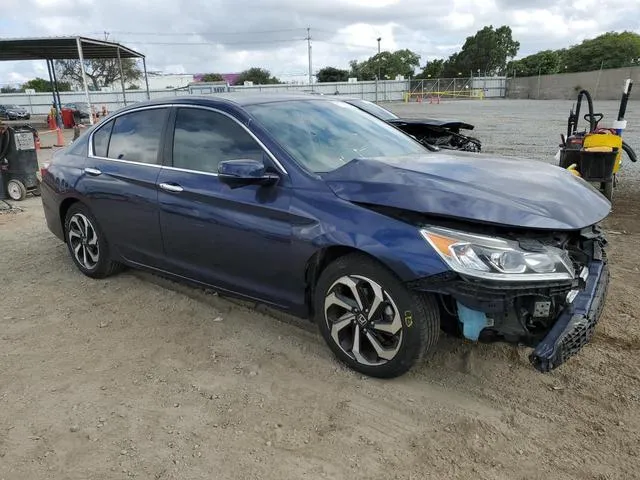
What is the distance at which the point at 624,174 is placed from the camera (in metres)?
9.80

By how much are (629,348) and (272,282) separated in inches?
94.0

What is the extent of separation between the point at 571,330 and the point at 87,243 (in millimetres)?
4128

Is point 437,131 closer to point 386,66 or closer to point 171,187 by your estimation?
point 171,187

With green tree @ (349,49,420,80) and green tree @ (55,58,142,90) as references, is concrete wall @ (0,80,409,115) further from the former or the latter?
green tree @ (349,49,420,80)

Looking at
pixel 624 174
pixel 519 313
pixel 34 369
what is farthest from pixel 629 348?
pixel 624 174

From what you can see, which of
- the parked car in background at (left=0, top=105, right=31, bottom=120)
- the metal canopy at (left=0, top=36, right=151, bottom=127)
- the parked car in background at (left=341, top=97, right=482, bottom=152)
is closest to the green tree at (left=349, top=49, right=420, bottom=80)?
the parked car in background at (left=0, top=105, right=31, bottom=120)

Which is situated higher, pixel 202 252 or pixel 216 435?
pixel 202 252

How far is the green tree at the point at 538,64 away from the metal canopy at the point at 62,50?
73.2m

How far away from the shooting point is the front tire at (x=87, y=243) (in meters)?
4.77

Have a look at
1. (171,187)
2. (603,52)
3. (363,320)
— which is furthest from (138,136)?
(603,52)

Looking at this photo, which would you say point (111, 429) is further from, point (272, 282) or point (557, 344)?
point (557, 344)

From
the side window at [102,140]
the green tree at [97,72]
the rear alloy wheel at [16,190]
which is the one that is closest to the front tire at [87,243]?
A: the side window at [102,140]

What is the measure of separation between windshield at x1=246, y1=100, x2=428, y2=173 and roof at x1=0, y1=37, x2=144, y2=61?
19.6 meters

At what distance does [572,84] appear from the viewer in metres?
51.6
